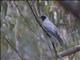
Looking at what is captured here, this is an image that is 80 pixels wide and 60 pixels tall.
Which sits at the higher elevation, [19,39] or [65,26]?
[65,26]

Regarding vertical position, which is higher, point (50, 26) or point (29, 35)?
point (50, 26)

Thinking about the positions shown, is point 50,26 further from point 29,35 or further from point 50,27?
point 29,35

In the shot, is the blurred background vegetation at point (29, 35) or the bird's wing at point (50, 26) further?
the bird's wing at point (50, 26)

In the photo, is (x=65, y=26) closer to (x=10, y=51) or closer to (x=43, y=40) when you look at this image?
(x=43, y=40)

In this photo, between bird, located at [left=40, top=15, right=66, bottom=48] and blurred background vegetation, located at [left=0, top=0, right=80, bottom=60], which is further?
bird, located at [left=40, top=15, right=66, bottom=48]

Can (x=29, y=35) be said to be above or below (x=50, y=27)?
below

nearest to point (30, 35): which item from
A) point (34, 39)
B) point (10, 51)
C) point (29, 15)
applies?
point (34, 39)

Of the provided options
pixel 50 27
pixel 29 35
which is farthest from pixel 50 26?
pixel 29 35

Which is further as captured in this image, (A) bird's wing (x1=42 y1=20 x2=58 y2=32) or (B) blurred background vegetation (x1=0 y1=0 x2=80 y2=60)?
(A) bird's wing (x1=42 y1=20 x2=58 y2=32)

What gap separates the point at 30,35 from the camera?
152 inches

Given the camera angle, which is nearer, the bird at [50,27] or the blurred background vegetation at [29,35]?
the blurred background vegetation at [29,35]

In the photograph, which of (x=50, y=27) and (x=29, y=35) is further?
(x=29, y=35)

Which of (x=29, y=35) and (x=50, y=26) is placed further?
(x=29, y=35)

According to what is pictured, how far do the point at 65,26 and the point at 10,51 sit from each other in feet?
3.43
